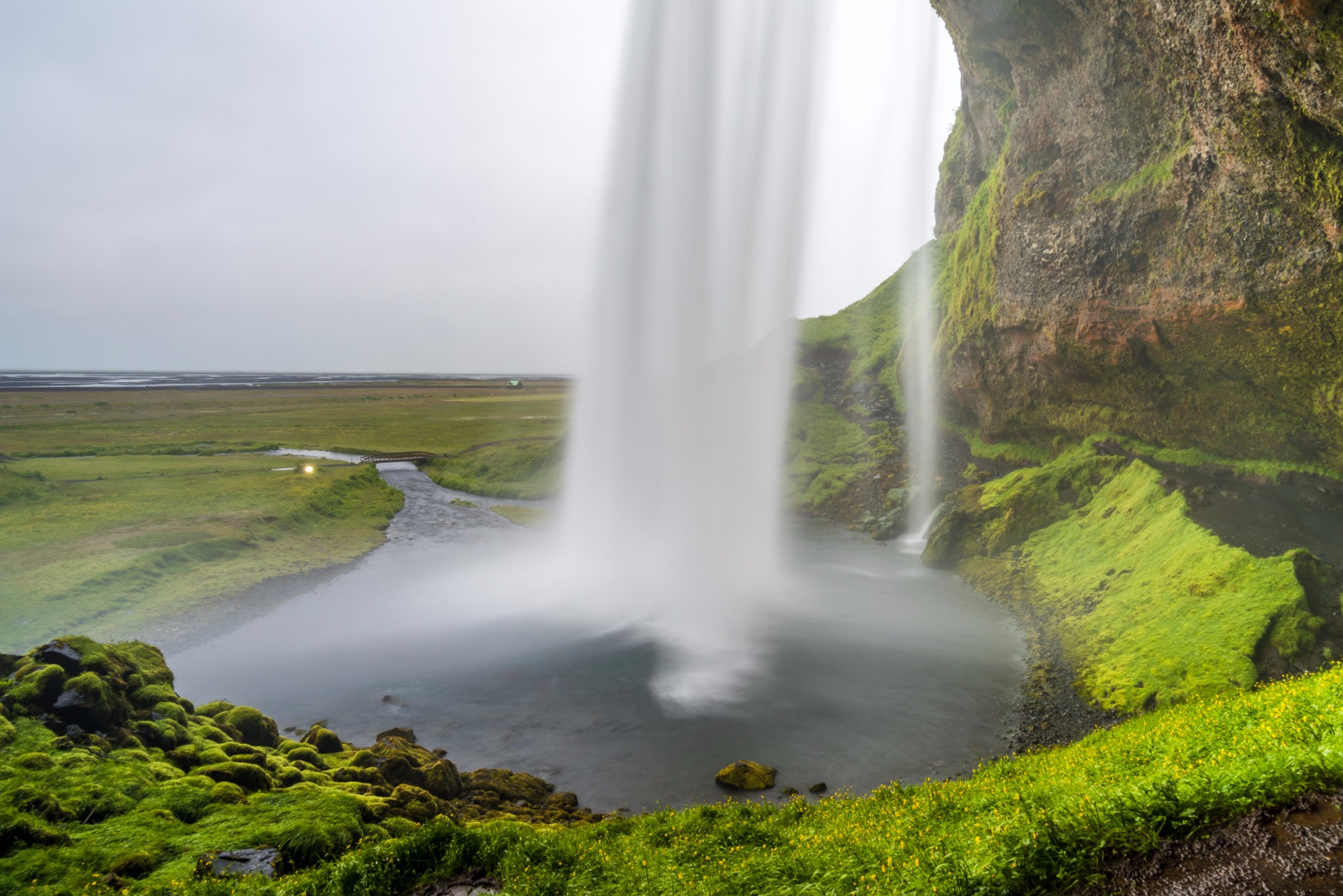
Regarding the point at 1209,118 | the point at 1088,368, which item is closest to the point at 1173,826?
the point at 1209,118

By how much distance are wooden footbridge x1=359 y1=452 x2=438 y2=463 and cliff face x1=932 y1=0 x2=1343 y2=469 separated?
58.1 m

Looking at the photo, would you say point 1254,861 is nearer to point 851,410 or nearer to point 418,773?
point 418,773

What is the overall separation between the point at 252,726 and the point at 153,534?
89.8 ft

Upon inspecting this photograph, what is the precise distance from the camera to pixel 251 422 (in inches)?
4067

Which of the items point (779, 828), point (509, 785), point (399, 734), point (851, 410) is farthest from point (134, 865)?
point (851, 410)

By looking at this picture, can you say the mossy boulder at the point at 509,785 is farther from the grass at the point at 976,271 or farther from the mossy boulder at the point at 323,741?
the grass at the point at 976,271

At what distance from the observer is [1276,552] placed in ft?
73.8

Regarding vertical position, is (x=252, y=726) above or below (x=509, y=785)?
above

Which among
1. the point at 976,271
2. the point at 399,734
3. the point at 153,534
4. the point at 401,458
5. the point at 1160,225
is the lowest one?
the point at 399,734

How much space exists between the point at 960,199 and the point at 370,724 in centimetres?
6168

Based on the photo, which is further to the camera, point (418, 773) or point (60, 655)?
point (418, 773)

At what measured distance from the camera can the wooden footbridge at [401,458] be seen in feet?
240

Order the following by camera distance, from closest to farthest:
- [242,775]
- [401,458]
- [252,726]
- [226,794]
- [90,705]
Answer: [226,794], [242,775], [90,705], [252,726], [401,458]

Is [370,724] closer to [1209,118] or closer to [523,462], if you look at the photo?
[1209,118]
